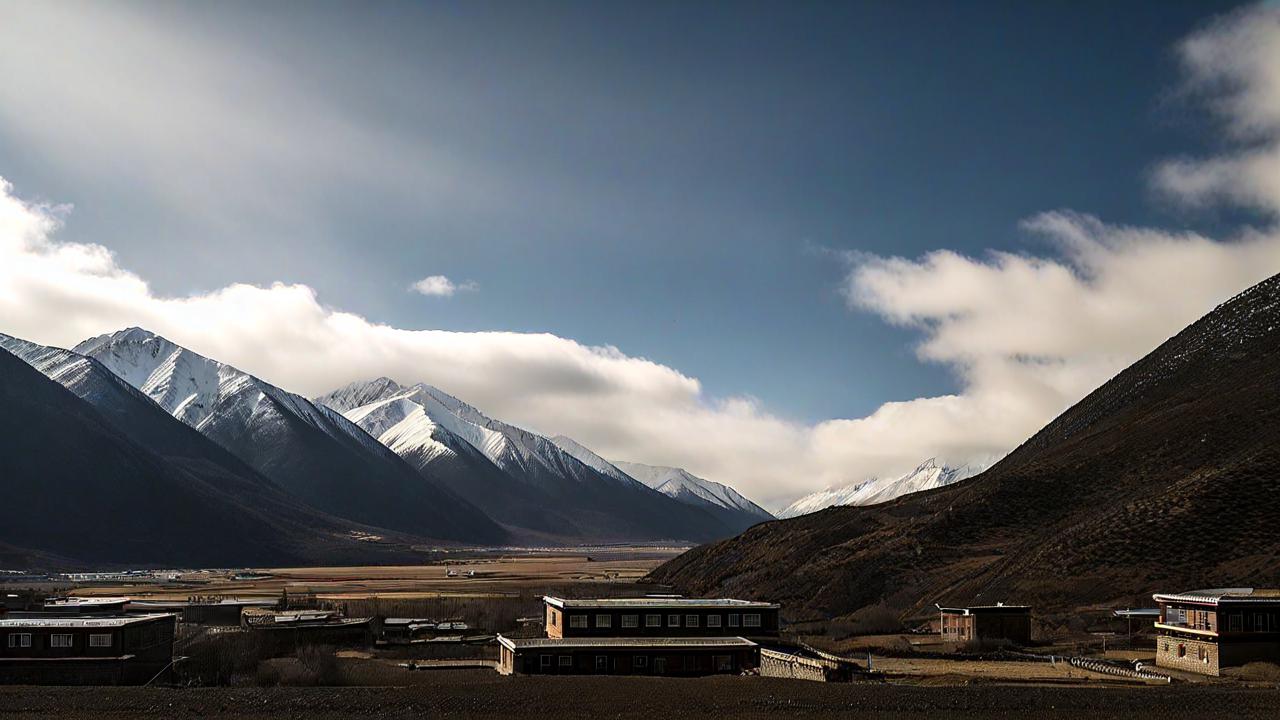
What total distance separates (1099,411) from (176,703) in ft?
422

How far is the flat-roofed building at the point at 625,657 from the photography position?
61.0m

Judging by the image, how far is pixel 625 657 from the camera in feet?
205

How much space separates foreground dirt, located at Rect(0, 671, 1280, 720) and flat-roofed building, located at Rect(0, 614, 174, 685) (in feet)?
18.2

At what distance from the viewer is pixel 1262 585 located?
266 feet

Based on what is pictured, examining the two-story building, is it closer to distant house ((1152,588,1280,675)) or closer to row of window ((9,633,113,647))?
row of window ((9,633,113,647))

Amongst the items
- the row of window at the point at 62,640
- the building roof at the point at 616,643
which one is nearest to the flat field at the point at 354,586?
the building roof at the point at 616,643

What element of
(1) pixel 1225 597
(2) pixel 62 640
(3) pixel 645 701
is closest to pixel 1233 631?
(1) pixel 1225 597

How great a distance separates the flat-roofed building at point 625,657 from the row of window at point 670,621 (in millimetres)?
4938

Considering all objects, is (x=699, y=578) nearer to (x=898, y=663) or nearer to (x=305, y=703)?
(x=898, y=663)

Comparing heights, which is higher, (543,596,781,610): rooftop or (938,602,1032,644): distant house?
(543,596,781,610): rooftop

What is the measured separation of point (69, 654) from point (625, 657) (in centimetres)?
2918

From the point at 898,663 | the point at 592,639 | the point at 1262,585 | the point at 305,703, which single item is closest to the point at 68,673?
the point at 305,703

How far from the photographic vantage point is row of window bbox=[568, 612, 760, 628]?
69.9 meters

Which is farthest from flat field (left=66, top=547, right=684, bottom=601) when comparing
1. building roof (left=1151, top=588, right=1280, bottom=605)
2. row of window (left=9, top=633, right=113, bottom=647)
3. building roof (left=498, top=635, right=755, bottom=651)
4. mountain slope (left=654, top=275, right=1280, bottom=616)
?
building roof (left=1151, top=588, right=1280, bottom=605)
